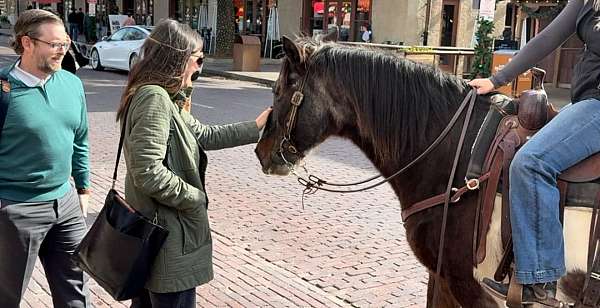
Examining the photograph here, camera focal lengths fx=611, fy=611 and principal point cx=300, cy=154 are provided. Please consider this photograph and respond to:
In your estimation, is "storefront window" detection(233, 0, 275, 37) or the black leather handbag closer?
the black leather handbag

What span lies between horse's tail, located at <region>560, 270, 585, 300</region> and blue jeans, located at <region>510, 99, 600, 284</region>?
0.35 ft

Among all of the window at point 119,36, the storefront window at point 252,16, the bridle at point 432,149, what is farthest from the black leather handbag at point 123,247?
the storefront window at point 252,16

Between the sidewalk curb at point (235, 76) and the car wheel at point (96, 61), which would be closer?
the sidewalk curb at point (235, 76)

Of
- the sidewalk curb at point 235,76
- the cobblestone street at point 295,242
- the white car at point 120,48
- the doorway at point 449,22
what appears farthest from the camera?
the doorway at point 449,22

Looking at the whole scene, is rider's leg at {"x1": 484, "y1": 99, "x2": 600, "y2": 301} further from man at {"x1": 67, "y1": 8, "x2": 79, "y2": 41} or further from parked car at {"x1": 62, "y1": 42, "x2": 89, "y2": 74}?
man at {"x1": 67, "y1": 8, "x2": 79, "y2": 41}

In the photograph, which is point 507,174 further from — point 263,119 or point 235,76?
point 235,76

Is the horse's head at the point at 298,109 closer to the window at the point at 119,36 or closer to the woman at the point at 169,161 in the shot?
the woman at the point at 169,161

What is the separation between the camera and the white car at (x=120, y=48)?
2089 centimetres

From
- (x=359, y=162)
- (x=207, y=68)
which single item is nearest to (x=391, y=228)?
(x=359, y=162)

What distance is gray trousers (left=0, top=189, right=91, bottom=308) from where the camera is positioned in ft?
10.7

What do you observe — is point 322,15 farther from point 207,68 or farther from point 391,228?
point 391,228

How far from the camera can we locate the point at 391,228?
6.43 m

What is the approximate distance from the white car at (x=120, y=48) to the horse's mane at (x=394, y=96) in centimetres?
1871

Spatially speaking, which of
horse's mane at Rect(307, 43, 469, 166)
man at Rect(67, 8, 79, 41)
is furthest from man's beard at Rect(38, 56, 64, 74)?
man at Rect(67, 8, 79, 41)
